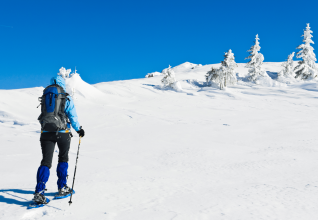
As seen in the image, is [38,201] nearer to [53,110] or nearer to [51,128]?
[51,128]

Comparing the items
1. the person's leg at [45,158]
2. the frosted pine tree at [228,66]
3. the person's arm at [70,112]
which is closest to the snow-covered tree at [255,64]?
the frosted pine tree at [228,66]

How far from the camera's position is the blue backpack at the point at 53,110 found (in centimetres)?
361

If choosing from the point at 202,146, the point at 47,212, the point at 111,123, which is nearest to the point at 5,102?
the point at 111,123

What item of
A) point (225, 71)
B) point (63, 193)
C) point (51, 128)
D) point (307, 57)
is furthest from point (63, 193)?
point (307, 57)

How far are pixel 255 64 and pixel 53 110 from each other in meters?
45.1

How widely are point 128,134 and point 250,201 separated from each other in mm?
8441

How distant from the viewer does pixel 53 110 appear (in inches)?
144

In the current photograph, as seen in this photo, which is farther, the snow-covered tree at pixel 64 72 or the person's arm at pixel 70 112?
the snow-covered tree at pixel 64 72

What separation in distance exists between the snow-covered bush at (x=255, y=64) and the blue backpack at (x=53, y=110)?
43.3m

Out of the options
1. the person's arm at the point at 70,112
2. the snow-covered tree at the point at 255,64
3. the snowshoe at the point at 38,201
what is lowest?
the snowshoe at the point at 38,201

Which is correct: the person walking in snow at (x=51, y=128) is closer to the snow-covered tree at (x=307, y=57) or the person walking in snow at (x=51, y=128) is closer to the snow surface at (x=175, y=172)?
the snow surface at (x=175, y=172)

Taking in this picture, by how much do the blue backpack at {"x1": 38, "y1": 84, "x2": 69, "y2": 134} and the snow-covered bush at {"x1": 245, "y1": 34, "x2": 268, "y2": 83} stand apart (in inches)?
1706

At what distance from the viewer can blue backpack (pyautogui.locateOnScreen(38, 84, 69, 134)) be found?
361 centimetres

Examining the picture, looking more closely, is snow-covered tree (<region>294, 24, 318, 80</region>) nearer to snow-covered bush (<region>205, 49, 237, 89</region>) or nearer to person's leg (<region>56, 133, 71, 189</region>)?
snow-covered bush (<region>205, 49, 237, 89</region>)
